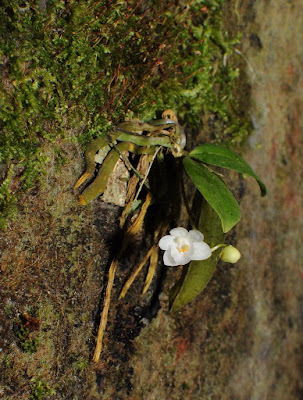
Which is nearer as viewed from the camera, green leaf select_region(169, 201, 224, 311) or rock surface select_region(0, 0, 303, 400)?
→ rock surface select_region(0, 0, 303, 400)

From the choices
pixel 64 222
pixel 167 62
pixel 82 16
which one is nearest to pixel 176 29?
pixel 167 62

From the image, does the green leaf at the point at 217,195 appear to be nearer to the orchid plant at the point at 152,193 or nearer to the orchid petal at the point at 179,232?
the orchid plant at the point at 152,193

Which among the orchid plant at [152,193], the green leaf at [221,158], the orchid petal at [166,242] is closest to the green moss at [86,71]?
the orchid plant at [152,193]

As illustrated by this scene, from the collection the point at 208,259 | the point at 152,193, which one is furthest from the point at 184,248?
the point at 152,193

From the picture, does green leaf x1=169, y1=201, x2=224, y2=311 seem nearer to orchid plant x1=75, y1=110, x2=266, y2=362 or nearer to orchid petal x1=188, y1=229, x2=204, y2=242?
orchid plant x1=75, y1=110, x2=266, y2=362

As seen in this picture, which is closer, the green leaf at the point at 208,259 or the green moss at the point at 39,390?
the green moss at the point at 39,390

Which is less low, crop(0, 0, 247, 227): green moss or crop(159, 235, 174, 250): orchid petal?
crop(0, 0, 247, 227): green moss

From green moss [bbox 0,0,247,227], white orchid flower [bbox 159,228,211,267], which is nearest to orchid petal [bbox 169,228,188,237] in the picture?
white orchid flower [bbox 159,228,211,267]

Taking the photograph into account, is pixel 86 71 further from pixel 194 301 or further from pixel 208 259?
pixel 194 301
